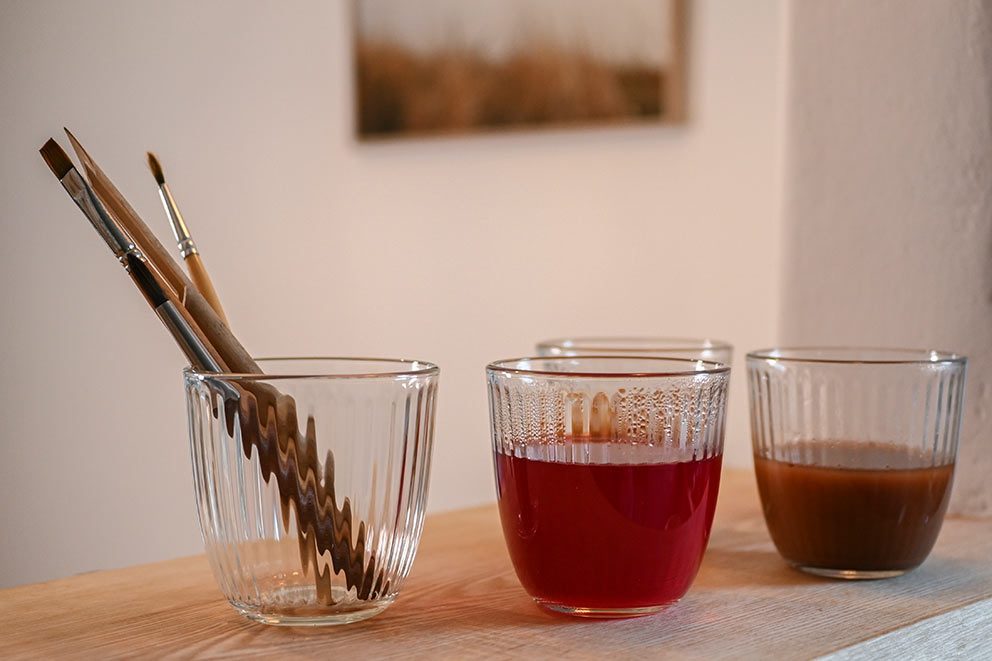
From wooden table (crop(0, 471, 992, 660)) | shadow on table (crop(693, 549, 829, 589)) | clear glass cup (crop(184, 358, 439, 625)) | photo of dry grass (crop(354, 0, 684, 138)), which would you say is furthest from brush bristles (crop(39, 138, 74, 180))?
photo of dry grass (crop(354, 0, 684, 138))

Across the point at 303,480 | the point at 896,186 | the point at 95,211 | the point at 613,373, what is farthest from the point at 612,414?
the point at 896,186

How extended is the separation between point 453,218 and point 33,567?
3.40ft

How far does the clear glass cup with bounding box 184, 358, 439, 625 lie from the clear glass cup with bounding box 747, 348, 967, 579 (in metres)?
0.27

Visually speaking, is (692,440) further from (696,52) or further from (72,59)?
(72,59)

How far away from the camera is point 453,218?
1.79m

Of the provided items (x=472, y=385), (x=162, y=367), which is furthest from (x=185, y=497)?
(x=472, y=385)

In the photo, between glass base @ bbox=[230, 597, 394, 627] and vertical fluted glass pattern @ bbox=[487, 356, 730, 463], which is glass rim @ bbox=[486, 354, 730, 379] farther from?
glass base @ bbox=[230, 597, 394, 627]

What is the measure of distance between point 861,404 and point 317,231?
144cm

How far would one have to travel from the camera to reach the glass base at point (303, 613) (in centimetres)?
55

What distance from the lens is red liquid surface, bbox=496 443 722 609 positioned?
21.9 inches

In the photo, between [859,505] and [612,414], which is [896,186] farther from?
[612,414]

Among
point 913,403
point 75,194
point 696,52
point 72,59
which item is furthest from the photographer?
point 72,59

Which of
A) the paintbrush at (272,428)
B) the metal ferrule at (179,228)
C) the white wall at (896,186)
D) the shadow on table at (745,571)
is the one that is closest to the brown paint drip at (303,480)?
the paintbrush at (272,428)

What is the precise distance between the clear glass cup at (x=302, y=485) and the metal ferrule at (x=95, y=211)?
74mm
